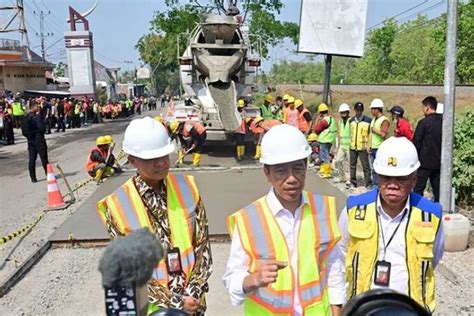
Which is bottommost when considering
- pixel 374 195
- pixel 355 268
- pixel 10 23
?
pixel 355 268

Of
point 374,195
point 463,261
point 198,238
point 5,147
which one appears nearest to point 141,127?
point 198,238

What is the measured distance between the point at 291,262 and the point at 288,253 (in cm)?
4

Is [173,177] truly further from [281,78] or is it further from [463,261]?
[281,78]

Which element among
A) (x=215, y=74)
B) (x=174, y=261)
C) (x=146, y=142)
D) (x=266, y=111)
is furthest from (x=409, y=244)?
(x=266, y=111)

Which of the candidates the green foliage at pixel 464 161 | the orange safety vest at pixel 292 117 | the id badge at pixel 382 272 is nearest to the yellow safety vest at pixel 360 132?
the green foliage at pixel 464 161

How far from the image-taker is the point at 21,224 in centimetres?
736

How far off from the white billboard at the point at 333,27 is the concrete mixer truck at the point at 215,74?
494 cm

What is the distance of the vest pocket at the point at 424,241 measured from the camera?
233 cm

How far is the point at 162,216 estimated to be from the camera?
2.40 meters

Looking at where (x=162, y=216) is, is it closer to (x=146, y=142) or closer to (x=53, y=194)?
(x=146, y=142)

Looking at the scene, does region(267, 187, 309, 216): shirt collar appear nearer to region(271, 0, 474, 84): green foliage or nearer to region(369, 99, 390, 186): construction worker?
region(369, 99, 390, 186): construction worker

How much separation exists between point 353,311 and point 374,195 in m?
1.62

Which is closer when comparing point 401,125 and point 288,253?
point 288,253

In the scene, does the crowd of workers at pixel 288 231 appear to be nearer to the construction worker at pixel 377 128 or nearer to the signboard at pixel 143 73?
the construction worker at pixel 377 128
